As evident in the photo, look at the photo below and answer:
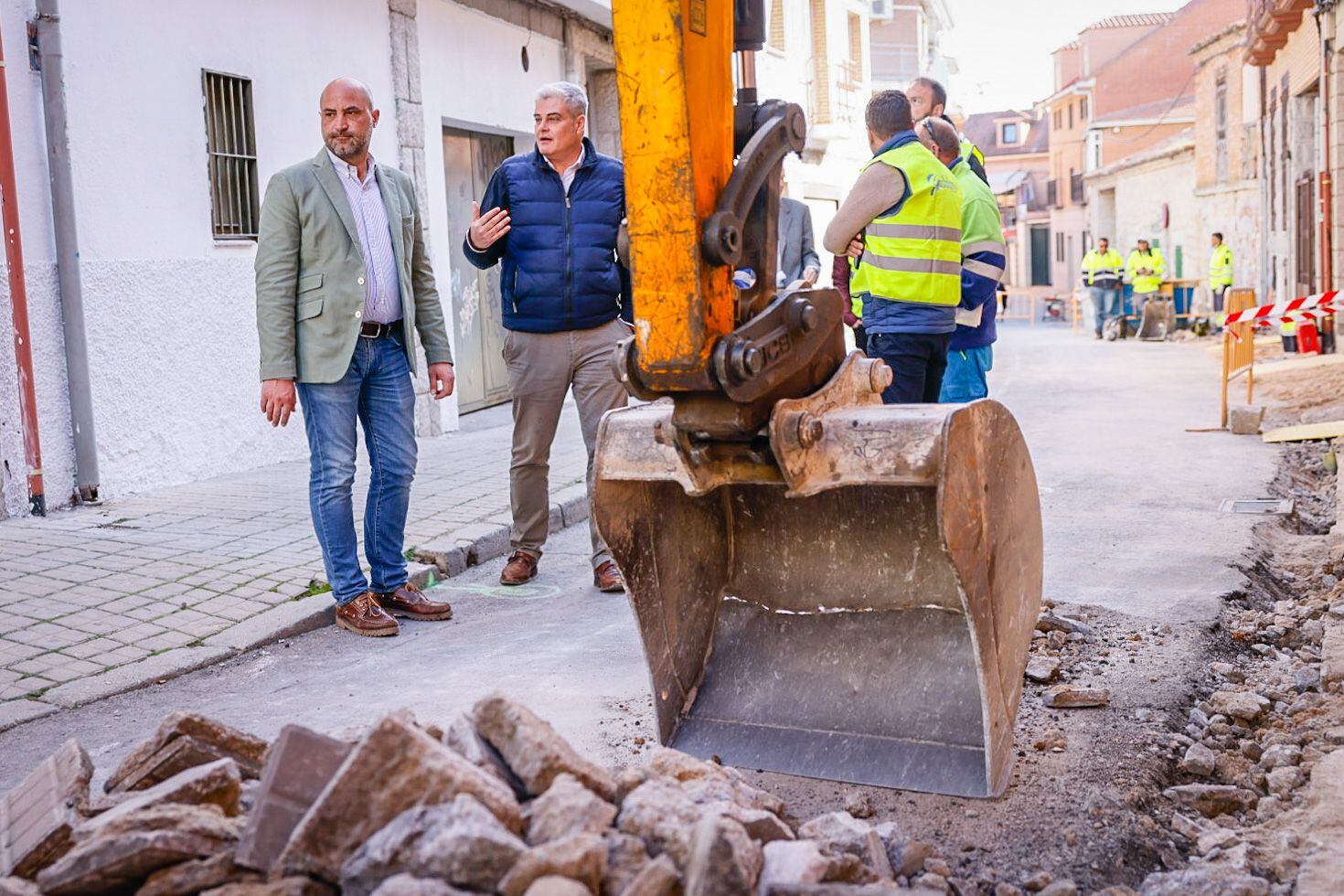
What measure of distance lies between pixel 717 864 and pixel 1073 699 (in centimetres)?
203

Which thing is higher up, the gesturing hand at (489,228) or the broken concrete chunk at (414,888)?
the gesturing hand at (489,228)

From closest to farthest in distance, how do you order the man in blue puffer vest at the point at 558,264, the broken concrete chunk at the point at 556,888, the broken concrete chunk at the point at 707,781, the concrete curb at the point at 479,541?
the broken concrete chunk at the point at 556,888 → the broken concrete chunk at the point at 707,781 → the man in blue puffer vest at the point at 558,264 → the concrete curb at the point at 479,541

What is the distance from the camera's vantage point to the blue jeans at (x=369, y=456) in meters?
5.35

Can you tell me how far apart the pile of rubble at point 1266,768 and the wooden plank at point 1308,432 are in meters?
5.38

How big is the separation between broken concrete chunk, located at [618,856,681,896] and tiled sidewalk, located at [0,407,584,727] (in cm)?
291

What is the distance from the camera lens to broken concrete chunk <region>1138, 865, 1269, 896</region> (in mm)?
2828

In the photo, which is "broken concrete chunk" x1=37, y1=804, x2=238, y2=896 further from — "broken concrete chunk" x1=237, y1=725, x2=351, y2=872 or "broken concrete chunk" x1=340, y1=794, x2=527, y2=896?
"broken concrete chunk" x1=340, y1=794, x2=527, y2=896

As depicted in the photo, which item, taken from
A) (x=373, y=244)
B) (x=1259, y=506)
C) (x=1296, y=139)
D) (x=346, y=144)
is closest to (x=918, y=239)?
(x=373, y=244)

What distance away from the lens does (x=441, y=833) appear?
2406 mm

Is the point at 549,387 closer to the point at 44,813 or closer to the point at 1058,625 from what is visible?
the point at 1058,625

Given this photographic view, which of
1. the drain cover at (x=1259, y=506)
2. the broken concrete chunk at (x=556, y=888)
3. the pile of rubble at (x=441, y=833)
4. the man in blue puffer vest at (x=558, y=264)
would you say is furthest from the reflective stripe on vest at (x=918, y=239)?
the broken concrete chunk at (x=556, y=888)

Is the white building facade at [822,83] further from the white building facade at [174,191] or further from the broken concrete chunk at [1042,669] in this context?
the broken concrete chunk at [1042,669]

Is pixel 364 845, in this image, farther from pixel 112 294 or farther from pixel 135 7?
pixel 135 7

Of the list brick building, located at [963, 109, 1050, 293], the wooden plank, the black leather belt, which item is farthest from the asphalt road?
brick building, located at [963, 109, 1050, 293]
